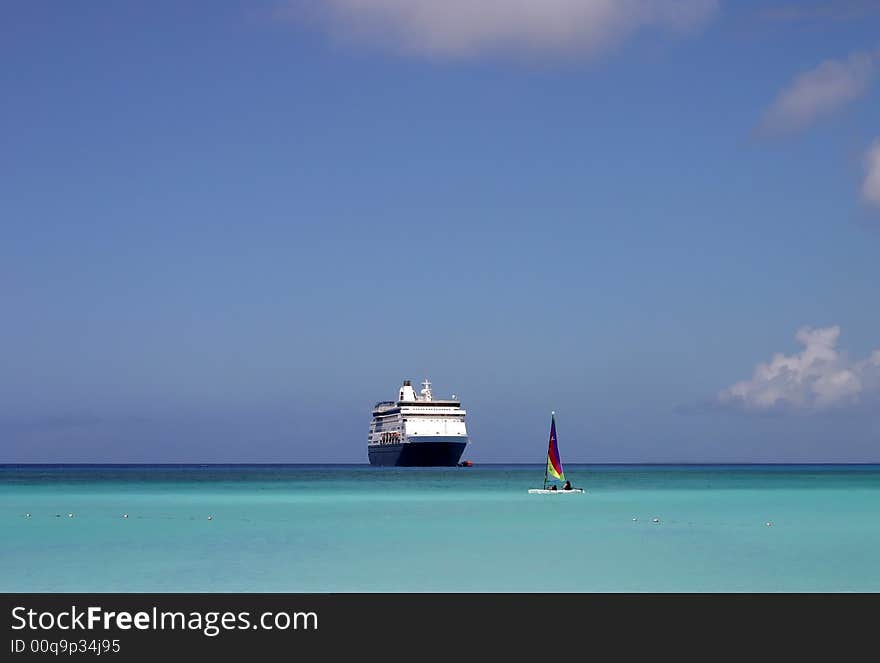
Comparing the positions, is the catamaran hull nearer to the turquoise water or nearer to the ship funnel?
the ship funnel

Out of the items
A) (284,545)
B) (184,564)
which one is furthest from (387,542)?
(184,564)

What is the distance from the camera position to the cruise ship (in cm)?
15162
